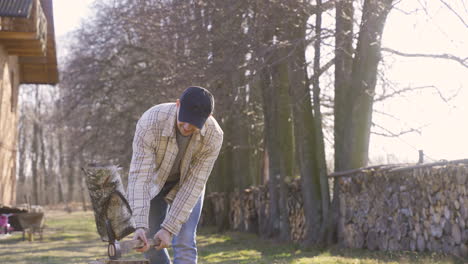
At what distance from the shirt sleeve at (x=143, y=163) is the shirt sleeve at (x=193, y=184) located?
0.27 meters

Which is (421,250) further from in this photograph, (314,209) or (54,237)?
(54,237)

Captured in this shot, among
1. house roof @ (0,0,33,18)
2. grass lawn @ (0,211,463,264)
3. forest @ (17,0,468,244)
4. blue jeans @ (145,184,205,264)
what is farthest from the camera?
house roof @ (0,0,33,18)

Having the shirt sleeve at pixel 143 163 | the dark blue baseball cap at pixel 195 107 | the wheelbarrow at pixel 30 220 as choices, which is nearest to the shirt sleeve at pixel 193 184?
the shirt sleeve at pixel 143 163

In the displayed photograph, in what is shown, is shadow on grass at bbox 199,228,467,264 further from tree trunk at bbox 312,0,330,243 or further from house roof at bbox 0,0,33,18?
house roof at bbox 0,0,33,18

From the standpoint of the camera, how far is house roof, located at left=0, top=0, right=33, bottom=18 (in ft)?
46.6

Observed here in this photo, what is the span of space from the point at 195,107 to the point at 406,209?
778cm

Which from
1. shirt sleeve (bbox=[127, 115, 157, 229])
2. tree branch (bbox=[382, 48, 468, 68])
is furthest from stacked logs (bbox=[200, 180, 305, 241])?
shirt sleeve (bbox=[127, 115, 157, 229])

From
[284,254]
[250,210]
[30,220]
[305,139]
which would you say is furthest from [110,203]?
[250,210]

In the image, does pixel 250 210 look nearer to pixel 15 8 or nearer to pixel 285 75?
pixel 285 75

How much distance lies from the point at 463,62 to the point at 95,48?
1811 cm

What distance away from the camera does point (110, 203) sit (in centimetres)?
526

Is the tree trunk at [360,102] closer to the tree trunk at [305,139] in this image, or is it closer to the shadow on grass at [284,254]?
the tree trunk at [305,139]

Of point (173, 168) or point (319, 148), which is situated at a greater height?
point (319, 148)

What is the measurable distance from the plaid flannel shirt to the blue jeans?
16cm
